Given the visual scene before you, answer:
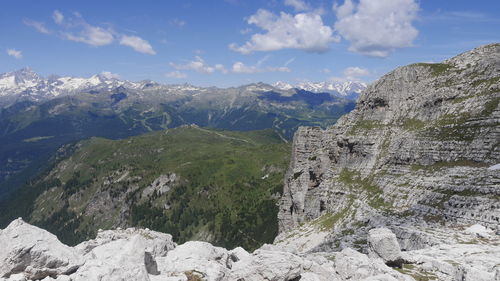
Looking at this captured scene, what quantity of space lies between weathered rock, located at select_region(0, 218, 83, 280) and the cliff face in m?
56.9

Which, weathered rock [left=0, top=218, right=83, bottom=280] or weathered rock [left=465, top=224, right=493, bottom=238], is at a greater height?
weathered rock [left=0, top=218, right=83, bottom=280]

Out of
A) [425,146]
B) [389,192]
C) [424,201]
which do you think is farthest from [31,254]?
[425,146]

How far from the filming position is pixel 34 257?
24.8 metres

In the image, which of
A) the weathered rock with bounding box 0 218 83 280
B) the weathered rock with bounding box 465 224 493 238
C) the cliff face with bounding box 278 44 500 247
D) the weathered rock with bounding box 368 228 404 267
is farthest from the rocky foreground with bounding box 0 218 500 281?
the cliff face with bounding box 278 44 500 247

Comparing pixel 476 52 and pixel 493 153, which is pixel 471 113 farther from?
pixel 476 52

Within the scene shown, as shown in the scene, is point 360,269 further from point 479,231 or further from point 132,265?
point 479,231

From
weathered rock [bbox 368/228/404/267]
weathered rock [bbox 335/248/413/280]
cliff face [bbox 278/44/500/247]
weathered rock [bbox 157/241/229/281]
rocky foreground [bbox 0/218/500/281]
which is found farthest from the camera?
cliff face [bbox 278/44/500/247]

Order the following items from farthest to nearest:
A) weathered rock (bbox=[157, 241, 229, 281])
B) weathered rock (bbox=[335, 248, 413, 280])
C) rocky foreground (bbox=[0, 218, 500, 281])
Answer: weathered rock (bbox=[335, 248, 413, 280])
weathered rock (bbox=[157, 241, 229, 281])
rocky foreground (bbox=[0, 218, 500, 281])

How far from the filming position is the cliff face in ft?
218

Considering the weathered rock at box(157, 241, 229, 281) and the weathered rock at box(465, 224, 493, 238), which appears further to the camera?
the weathered rock at box(465, 224, 493, 238)

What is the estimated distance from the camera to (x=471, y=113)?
258ft

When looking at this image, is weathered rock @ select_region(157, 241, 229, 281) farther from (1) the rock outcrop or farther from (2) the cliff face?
(2) the cliff face

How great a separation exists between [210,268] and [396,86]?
9114 centimetres

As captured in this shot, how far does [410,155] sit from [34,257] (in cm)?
7829
